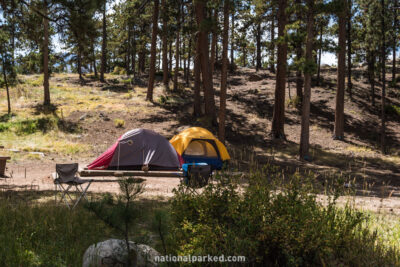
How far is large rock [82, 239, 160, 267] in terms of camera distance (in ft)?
11.1

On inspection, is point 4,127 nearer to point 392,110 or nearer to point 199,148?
point 199,148

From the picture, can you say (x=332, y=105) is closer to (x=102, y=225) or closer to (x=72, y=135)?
(x=72, y=135)

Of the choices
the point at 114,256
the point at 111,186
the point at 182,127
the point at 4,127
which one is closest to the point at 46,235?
the point at 114,256

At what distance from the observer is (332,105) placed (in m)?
23.4

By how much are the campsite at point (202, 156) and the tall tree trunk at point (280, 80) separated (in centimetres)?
6

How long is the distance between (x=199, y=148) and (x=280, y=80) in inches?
271

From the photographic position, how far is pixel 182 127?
58.4 feet

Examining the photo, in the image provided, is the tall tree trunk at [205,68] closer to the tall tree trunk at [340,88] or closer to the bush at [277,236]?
the tall tree trunk at [340,88]

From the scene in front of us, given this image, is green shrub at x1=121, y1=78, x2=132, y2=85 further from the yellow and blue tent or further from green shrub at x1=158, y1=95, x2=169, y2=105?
the yellow and blue tent

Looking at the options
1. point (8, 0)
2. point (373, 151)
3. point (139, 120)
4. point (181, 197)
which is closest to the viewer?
point (181, 197)

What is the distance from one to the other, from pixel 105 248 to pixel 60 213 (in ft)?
6.70

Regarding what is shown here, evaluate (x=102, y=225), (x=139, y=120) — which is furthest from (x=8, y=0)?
(x=139, y=120)

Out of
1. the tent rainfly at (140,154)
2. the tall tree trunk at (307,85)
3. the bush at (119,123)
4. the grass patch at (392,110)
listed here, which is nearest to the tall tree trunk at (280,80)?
the tall tree trunk at (307,85)

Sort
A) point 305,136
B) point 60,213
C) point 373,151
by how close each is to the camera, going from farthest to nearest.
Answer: point 373,151 < point 305,136 < point 60,213
